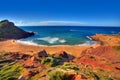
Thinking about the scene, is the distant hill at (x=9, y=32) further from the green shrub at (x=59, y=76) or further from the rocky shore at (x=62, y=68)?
the green shrub at (x=59, y=76)

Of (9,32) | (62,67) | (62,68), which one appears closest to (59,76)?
(62,68)

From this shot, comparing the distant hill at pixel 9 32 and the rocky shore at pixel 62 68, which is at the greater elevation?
the rocky shore at pixel 62 68

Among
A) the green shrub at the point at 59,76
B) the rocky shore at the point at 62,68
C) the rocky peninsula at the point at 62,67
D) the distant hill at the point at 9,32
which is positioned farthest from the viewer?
the distant hill at the point at 9,32

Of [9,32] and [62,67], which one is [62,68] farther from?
[9,32]

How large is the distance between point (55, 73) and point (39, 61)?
10587 millimetres

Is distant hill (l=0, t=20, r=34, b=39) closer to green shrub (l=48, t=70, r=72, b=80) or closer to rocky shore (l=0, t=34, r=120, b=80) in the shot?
rocky shore (l=0, t=34, r=120, b=80)

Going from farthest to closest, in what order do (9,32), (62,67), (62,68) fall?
(9,32) < (62,67) < (62,68)

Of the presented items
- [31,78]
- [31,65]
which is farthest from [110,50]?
[31,78]

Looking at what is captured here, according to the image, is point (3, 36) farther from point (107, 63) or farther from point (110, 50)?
point (107, 63)

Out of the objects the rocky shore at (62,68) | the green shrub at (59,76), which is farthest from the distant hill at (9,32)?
the green shrub at (59,76)

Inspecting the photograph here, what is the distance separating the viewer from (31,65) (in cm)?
2067

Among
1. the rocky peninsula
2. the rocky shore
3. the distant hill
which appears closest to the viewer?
the rocky shore

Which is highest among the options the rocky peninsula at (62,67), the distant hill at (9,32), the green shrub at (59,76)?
the green shrub at (59,76)

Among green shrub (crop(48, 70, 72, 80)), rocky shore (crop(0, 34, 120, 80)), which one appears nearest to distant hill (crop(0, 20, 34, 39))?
rocky shore (crop(0, 34, 120, 80))
